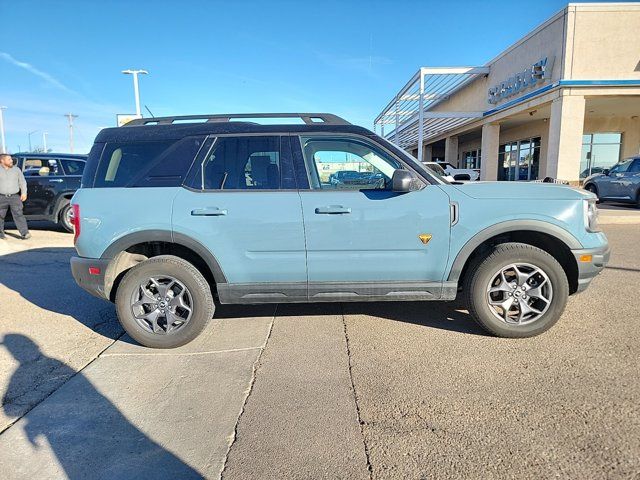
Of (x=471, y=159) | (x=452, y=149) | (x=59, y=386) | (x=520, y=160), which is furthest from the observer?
(x=471, y=159)

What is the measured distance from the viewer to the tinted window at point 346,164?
3635 millimetres

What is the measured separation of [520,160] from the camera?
24.6 m

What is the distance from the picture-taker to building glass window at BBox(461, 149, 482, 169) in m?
30.4

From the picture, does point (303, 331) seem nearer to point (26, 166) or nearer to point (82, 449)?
point (82, 449)

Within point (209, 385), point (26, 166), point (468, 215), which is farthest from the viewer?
point (26, 166)

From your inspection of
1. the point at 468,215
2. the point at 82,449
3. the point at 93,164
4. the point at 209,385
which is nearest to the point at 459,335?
the point at 468,215

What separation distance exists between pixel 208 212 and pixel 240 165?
1.76 ft

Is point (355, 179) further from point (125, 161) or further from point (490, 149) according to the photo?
point (490, 149)

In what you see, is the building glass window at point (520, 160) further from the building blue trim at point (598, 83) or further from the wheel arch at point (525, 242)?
the wheel arch at point (525, 242)

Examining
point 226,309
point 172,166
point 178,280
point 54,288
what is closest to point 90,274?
point 178,280

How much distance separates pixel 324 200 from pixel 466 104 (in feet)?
79.2

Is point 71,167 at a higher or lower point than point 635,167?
higher

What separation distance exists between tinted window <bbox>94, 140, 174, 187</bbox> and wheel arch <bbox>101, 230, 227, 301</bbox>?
54 centimetres

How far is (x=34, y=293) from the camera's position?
5270 millimetres
